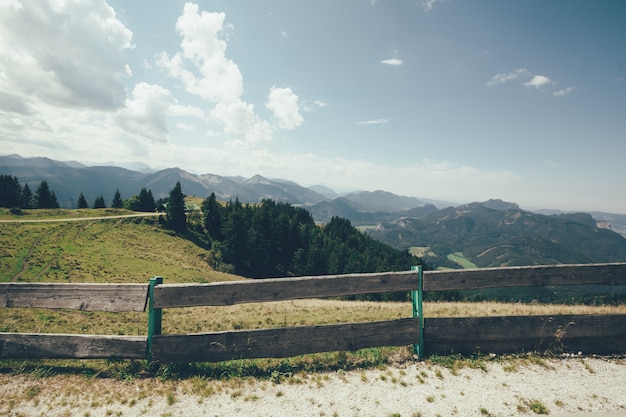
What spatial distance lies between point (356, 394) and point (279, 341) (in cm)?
209

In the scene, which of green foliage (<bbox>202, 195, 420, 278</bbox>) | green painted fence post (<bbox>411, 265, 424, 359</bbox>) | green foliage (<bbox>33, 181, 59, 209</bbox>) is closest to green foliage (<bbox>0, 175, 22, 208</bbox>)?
green foliage (<bbox>33, 181, 59, 209</bbox>)

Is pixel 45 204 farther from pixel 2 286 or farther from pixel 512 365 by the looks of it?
pixel 512 365

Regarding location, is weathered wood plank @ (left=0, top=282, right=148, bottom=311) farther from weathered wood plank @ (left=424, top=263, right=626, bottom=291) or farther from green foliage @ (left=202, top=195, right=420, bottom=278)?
green foliage @ (left=202, top=195, right=420, bottom=278)

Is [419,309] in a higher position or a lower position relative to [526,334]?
higher

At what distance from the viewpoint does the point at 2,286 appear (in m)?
7.04

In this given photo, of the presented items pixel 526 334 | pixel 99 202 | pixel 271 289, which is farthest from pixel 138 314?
pixel 99 202

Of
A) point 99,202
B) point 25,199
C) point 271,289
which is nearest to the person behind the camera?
point 271,289

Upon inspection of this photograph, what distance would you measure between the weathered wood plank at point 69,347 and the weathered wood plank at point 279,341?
0.66 metres

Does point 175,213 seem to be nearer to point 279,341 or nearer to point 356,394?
point 279,341

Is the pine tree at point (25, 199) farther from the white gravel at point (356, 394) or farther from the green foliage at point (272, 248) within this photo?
the white gravel at point (356, 394)

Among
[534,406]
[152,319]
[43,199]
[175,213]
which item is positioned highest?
[43,199]

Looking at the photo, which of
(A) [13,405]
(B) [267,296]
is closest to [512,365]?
(B) [267,296]

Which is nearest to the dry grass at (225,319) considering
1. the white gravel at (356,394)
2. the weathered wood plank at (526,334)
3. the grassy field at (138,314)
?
the grassy field at (138,314)

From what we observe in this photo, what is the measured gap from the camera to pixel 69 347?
683 centimetres
